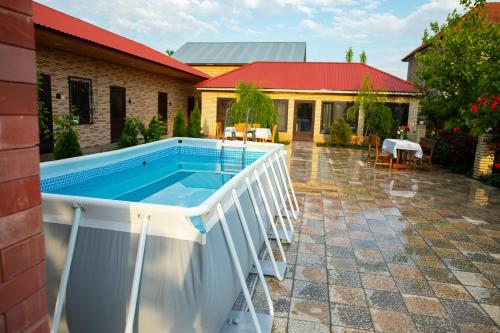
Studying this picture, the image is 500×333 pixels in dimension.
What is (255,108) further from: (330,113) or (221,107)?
(330,113)

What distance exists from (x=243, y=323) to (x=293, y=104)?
55.9ft

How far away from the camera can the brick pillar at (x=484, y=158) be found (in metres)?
9.84

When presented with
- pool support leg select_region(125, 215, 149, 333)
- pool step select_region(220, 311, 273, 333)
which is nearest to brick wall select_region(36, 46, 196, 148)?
pool support leg select_region(125, 215, 149, 333)

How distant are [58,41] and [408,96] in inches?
623

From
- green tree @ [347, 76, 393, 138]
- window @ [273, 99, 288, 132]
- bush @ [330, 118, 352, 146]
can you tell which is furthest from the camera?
window @ [273, 99, 288, 132]

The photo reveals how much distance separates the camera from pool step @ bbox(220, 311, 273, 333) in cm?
274

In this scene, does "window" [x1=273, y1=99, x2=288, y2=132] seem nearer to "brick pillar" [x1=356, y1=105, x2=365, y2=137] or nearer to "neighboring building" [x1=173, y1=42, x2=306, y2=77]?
"brick pillar" [x1=356, y1=105, x2=365, y2=137]

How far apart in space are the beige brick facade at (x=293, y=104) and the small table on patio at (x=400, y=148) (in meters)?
6.76

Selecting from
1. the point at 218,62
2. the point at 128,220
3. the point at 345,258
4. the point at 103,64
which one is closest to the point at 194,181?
the point at 345,258

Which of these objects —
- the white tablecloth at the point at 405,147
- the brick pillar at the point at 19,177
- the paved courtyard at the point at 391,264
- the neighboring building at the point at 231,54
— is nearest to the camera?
the brick pillar at the point at 19,177

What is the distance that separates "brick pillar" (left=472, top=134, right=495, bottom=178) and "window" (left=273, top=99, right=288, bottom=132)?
10.5 metres

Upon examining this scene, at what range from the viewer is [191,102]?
22.6m

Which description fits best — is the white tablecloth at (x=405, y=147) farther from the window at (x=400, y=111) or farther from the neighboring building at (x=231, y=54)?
the neighboring building at (x=231, y=54)

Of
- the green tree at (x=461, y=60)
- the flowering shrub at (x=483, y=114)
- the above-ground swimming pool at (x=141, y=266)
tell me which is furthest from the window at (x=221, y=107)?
the above-ground swimming pool at (x=141, y=266)
